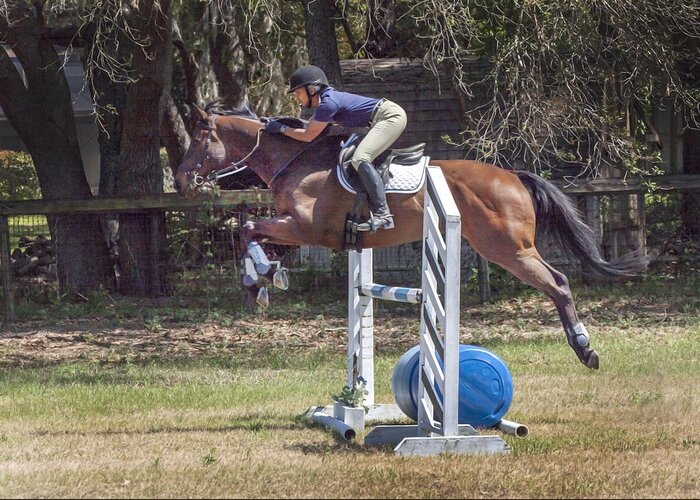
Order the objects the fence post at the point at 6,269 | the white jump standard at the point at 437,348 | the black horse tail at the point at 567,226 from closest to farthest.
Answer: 1. the white jump standard at the point at 437,348
2. the black horse tail at the point at 567,226
3. the fence post at the point at 6,269

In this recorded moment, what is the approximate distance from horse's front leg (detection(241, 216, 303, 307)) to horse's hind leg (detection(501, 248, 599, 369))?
1.86 metres

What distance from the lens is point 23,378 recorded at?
11.2 metres

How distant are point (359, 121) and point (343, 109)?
7.9 inches

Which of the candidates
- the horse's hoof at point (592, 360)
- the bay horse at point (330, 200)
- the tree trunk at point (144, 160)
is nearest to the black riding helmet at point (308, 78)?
the bay horse at point (330, 200)

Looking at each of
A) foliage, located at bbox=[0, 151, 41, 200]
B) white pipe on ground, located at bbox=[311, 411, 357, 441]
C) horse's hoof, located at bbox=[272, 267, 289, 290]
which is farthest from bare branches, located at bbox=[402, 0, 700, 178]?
foliage, located at bbox=[0, 151, 41, 200]

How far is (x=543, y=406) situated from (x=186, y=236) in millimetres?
7032

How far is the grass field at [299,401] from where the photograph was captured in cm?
640

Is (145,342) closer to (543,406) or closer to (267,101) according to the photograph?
(543,406)

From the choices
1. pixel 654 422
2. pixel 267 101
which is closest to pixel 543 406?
pixel 654 422

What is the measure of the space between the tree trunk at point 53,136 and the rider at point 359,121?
24.2ft

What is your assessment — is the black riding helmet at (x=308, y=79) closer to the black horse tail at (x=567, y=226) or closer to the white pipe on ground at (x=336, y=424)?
the black horse tail at (x=567, y=226)

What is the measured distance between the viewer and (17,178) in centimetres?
2539

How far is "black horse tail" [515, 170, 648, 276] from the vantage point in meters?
9.50

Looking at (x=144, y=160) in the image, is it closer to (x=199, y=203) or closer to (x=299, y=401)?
(x=199, y=203)
